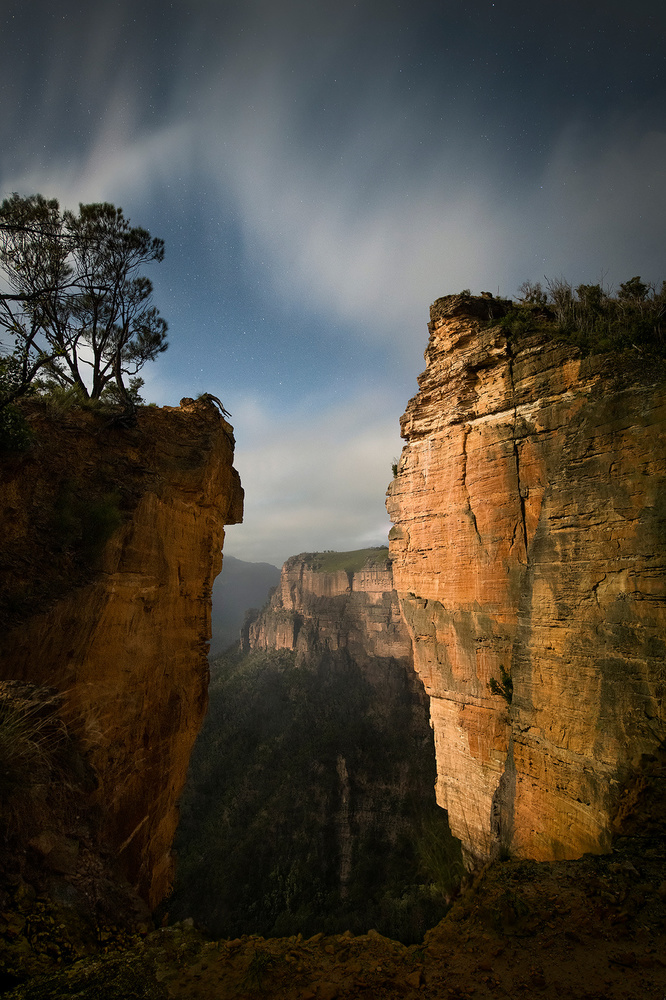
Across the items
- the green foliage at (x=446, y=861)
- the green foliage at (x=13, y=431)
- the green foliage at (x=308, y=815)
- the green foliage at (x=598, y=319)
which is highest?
the green foliage at (x=598, y=319)

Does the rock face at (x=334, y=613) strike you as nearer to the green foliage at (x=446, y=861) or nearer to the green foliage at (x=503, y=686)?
the green foliage at (x=446, y=861)

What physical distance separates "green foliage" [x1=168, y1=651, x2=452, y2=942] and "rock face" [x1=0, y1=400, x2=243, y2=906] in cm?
1132

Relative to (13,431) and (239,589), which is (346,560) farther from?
(239,589)

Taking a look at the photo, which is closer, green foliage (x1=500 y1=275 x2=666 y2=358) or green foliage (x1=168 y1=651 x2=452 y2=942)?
green foliage (x1=500 y1=275 x2=666 y2=358)

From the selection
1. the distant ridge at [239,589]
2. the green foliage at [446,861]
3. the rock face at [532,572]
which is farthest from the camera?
the distant ridge at [239,589]

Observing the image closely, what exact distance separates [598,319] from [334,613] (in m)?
58.1

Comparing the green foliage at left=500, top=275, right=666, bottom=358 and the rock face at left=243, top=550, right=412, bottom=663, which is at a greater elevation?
the green foliage at left=500, top=275, right=666, bottom=358

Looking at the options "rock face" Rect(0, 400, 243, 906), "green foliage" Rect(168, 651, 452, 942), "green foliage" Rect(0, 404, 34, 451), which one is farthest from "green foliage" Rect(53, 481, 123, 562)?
"green foliage" Rect(168, 651, 452, 942)

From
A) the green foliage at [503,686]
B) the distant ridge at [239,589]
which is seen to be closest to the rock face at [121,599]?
the green foliage at [503,686]

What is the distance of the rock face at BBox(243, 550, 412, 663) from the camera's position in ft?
186

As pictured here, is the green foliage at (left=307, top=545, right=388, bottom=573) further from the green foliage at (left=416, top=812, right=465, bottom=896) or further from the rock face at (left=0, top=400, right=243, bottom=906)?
the rock face at (left=0, top=400, right=243, bottom=906)

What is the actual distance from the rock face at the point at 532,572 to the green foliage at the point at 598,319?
1.88ft

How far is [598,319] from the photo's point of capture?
34.6 ft

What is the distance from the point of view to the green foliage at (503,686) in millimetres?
10461
